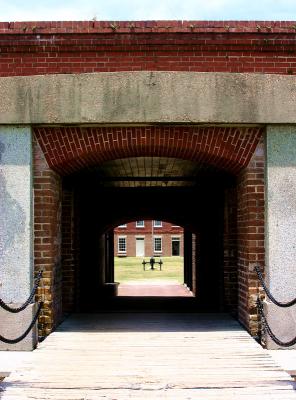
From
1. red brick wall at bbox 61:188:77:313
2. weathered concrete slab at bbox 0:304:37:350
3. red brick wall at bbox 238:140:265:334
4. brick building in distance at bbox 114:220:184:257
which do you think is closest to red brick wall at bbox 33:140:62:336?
weathered concrete slab at bbox 0:304:37:350

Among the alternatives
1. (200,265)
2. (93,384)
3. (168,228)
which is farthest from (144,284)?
(168,228)

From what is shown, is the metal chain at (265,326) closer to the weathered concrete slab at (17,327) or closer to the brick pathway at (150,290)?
the weathered concrete slab at (17,327)

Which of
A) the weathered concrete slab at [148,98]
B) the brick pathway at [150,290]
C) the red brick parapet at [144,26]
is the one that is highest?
the red brick parapet at [144,26]

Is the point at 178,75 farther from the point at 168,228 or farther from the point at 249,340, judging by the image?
the point at 168,228

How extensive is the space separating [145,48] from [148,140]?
4.59 ft

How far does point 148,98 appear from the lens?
7.71 meters

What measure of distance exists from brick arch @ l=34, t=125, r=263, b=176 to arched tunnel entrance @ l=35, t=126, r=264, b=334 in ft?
0.05

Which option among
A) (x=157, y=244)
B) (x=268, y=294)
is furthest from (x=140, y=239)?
(x=268, y=294)

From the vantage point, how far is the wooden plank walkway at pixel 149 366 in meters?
5.63

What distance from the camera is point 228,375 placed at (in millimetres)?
6160

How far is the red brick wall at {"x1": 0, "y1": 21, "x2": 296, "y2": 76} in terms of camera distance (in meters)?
8.04

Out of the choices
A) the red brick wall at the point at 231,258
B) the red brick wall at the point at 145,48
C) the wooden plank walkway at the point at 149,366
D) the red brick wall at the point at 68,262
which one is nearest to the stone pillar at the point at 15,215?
the wooden plank walkway at the point at 149,366

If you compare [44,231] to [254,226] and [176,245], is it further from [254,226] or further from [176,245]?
[176,245]

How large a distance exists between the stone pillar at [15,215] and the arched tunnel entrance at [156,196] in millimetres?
226
